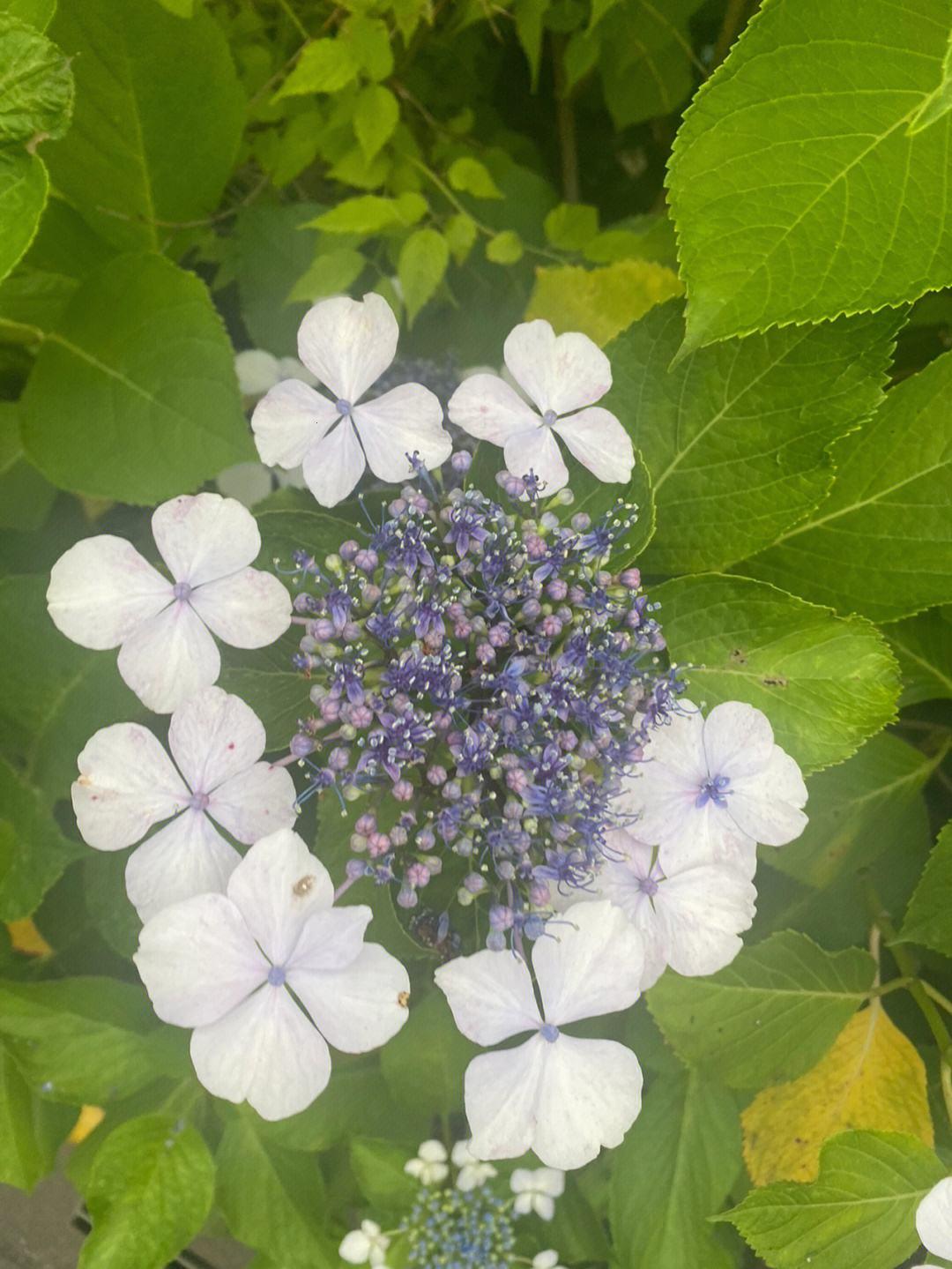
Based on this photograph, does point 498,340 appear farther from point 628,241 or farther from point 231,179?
point 231,179

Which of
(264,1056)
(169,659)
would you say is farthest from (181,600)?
(264,1056)

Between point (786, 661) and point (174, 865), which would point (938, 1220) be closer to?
point (786, 661)

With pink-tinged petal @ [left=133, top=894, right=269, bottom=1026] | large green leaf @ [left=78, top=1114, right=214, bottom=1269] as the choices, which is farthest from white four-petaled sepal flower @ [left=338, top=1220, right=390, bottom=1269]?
pink-tinged petal @ [left=133, top=894, right=269, bottom=1026]

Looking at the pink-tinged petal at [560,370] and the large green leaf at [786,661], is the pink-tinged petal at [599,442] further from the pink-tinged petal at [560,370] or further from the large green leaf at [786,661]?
the large green leaf at [786,661]

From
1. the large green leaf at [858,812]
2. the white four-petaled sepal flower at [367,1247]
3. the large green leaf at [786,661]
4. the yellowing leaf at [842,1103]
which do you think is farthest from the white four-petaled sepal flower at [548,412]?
the white four-petaled sepal flower at [367,1247]

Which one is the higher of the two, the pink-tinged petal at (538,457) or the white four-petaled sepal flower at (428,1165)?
the pink-tinged petal at (538,457)

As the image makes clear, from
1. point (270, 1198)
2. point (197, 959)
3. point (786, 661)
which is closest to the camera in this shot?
point (197, 959)

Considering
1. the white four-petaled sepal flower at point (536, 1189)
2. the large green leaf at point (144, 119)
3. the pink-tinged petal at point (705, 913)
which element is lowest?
the white four-petaled sepal flower at point (536, 1189)
